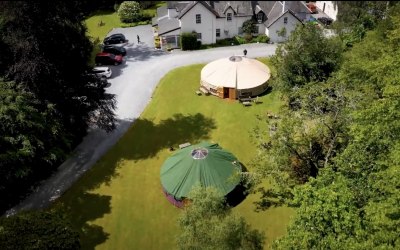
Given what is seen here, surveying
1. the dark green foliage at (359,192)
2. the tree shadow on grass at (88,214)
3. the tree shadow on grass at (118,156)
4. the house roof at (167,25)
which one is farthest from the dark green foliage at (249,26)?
the tree shadow on grass at (88,214)

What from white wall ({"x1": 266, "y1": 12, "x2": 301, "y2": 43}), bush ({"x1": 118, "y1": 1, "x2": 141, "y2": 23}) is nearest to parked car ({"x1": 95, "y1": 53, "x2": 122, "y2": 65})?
bush ({"x1": 118, "y1": 1, "x2": 141, "y2": 23})

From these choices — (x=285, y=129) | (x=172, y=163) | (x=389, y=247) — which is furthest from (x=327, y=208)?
(x=172, y=163)

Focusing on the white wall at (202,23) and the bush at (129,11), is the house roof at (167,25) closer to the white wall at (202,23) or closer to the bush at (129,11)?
the white wall at (202,23)

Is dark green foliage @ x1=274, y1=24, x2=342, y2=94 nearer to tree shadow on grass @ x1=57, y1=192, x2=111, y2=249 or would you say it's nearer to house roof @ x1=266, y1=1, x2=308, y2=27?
tree shadow on grass @ x1=57, y1=192, x2=111, y2=249

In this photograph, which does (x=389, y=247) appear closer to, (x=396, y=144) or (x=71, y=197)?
(x=396, y=144)

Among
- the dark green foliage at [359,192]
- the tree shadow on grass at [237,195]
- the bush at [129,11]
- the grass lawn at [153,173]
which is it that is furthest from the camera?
the bush at [129,11]

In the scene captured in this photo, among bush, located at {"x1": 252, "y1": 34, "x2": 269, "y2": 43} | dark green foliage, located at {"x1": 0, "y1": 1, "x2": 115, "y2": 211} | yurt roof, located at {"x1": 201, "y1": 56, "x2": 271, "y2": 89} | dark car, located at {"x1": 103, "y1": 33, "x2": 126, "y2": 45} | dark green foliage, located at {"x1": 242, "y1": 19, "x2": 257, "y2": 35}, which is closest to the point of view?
dark green foliage, located at {"x1": 0, "y1": 1, "x2": 115, "y2": 211}

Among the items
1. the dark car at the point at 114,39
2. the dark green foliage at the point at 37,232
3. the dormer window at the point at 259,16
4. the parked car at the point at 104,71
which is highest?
the dormer window at the point at 259,16
